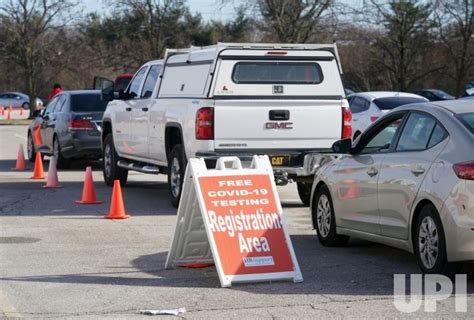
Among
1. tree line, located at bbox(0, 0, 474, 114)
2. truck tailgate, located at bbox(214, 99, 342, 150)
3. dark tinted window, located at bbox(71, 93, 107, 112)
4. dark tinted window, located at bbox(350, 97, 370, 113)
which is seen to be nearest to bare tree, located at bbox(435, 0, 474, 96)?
tree line, located at bbox(0, 0, 474, 114)

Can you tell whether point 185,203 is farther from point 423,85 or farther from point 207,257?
point 423,85

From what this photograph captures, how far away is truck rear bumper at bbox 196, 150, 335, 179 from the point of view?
1248 centimetres

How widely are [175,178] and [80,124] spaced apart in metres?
6.30

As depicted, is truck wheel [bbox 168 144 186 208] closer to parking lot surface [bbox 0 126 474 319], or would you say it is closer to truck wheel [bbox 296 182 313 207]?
parking lot surface [bbox 0 126 474 319]

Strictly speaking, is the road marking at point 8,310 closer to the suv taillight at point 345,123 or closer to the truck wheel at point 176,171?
the truck wheel at point 176,171

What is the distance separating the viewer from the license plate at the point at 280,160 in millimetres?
12859

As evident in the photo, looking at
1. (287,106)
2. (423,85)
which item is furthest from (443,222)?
(423,85)

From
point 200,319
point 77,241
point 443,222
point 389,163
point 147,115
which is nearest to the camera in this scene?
point 200,319

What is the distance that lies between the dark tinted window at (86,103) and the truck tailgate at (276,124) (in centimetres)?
787

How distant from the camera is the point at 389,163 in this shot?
8922 millimetres

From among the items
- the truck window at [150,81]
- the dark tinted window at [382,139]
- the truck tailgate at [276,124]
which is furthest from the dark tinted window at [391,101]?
the dark tinted window at [382,139]

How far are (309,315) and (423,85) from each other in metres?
44.6

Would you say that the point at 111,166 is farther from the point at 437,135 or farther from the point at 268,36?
the point at 268,36

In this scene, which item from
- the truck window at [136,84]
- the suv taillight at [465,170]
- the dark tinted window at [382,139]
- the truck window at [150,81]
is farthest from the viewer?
the truck window at [136,84]
